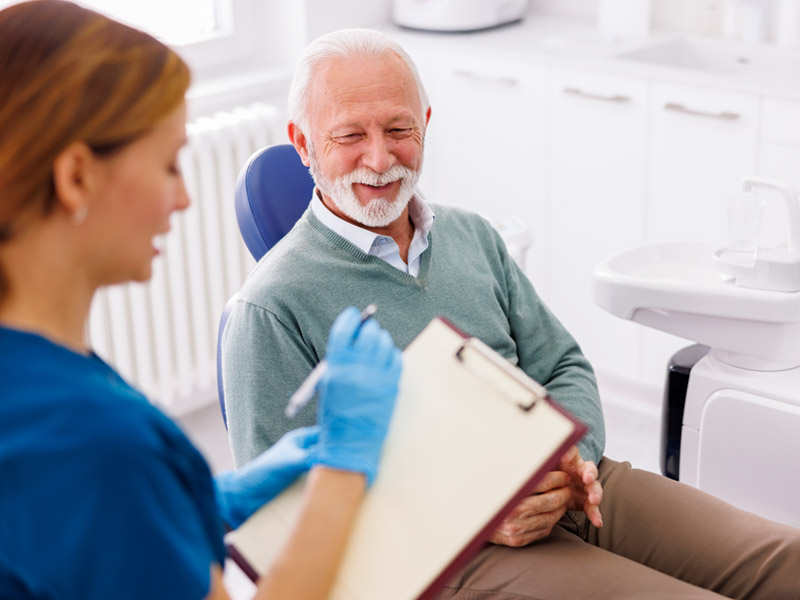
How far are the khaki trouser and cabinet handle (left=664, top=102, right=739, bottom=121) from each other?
49.7 inches

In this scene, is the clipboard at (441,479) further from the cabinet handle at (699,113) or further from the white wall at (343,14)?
the white wall at (343,14)

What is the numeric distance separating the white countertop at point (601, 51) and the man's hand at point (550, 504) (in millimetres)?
1358

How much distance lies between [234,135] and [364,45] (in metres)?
1.28

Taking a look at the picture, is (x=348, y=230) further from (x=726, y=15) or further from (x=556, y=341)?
(x=726, y=15)

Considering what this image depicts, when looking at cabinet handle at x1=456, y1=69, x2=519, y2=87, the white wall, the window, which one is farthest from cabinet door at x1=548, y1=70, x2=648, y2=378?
the window

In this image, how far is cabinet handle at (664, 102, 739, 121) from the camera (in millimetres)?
2545

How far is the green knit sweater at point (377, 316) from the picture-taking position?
1.45 metres

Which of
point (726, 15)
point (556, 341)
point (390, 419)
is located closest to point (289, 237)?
point (556, 341)

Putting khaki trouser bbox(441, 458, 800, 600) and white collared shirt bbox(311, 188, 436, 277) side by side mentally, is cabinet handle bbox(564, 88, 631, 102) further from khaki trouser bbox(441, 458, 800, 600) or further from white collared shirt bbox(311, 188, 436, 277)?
khaki trouser bbox(441, 458, 800, 600)

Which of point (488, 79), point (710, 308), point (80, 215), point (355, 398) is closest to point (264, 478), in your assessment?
point (355, 398)

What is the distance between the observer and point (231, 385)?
1.48 metres

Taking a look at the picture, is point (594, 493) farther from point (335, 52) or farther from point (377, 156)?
point (335, 52)

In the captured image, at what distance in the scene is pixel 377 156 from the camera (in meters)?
1.62

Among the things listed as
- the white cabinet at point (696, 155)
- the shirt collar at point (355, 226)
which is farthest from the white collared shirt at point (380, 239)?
the white cabinet at point (696, 155)
